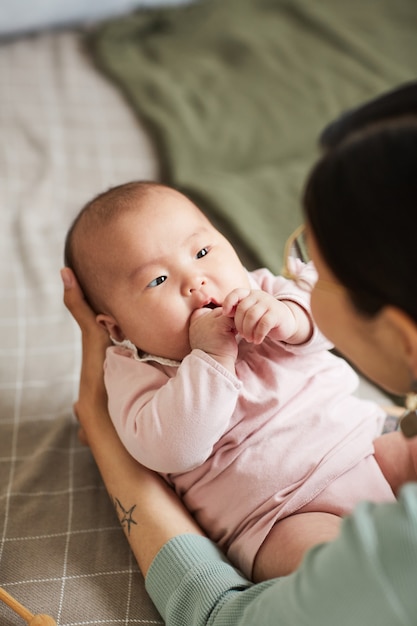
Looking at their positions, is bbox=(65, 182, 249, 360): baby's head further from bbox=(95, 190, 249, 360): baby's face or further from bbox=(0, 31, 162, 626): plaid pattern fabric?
bbox=(0, 31, 162, 626): plaid pattern fabric

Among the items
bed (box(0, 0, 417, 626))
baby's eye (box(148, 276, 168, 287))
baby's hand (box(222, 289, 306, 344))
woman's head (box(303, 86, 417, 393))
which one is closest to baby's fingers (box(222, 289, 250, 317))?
baby's hand (box(222, 289, 306, 344))

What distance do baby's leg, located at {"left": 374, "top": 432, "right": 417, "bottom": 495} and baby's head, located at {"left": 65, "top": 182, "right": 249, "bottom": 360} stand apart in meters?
0.30

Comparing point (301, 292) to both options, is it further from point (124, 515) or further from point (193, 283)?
point (124, 515)

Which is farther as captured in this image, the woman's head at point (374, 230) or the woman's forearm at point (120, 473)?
the woman's forearm at point (120, 473)

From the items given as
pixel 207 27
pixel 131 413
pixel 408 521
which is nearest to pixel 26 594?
pixel 131 413

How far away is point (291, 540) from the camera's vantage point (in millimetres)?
852

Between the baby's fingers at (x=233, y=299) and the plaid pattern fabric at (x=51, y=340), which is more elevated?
the baby's fingers at (x=233, y=299)

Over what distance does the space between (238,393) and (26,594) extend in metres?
0.37

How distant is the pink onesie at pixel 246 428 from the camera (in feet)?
2.86

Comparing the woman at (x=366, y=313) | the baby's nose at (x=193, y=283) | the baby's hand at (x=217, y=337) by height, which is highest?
the woman at (x=366, y=313)

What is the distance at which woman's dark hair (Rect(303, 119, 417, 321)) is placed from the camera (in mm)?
535

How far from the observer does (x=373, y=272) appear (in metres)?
0.57

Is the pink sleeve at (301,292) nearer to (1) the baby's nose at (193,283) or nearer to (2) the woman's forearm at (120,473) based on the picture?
(1) the baby's nose at (193,283)

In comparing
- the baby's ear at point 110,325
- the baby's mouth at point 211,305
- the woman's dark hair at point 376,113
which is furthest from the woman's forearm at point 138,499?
the woman's dark hair at point 376,113
